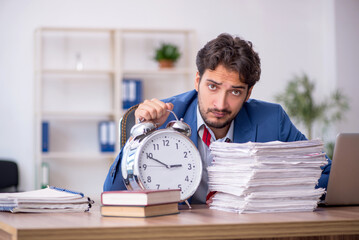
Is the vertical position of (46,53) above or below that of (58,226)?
above

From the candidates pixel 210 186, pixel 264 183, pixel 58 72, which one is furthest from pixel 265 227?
pixel 58 72

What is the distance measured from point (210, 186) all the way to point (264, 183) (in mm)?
196

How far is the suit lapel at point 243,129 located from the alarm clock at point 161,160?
0.43m

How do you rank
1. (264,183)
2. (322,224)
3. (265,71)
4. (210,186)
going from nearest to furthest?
1. (322,224)
2. (264,183)
3. (210,186)
4. (265,71)

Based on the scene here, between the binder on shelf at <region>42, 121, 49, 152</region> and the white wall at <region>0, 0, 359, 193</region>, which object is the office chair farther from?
the binder on shelf at <region>42, 121, 49, 152</region>

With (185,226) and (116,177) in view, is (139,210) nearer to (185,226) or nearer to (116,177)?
(185,226)

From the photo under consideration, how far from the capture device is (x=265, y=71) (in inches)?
213

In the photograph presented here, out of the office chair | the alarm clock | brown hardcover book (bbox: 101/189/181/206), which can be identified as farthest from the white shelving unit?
brown hardcover book (bbox: 101/189/181/206)

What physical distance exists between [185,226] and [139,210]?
0.17m

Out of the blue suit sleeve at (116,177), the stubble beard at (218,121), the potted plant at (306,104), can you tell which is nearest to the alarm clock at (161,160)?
the blue suit sleeve at (116,177)

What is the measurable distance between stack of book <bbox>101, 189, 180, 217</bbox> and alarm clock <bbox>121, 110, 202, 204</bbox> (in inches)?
5.8

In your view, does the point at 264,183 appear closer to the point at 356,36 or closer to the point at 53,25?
the point at 53,25

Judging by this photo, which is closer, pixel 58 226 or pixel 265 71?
pixel 58 226

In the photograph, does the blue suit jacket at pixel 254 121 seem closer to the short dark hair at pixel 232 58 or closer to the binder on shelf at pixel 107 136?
the short dark hair at pixel 232 58
